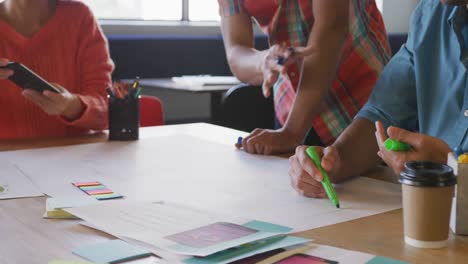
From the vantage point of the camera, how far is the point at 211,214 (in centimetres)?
121

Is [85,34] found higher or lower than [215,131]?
higher

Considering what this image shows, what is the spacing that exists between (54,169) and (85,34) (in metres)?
0.82

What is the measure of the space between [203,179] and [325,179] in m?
0.29

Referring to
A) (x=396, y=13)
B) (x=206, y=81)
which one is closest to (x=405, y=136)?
(x=206, y=81)

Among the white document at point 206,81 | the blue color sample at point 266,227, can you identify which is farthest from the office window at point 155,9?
the blue color sample at point 266,227

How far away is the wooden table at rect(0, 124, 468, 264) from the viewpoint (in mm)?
1029

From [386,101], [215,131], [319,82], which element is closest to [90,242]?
[386,101]

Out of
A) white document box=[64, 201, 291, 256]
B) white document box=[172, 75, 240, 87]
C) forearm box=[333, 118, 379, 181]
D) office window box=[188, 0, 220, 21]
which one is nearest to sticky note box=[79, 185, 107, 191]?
white document box=[64, 201, 291, 256]

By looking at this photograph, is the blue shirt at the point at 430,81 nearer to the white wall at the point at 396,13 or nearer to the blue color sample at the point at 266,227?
the blue color sample at the point at 266,227

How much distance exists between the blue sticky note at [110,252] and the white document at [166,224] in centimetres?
3

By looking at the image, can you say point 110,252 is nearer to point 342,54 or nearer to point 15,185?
point 15,185

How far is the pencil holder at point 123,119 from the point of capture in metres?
2.02

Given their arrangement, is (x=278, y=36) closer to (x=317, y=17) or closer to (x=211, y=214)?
(x=317, y=17)

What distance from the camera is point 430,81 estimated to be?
1569 mm
